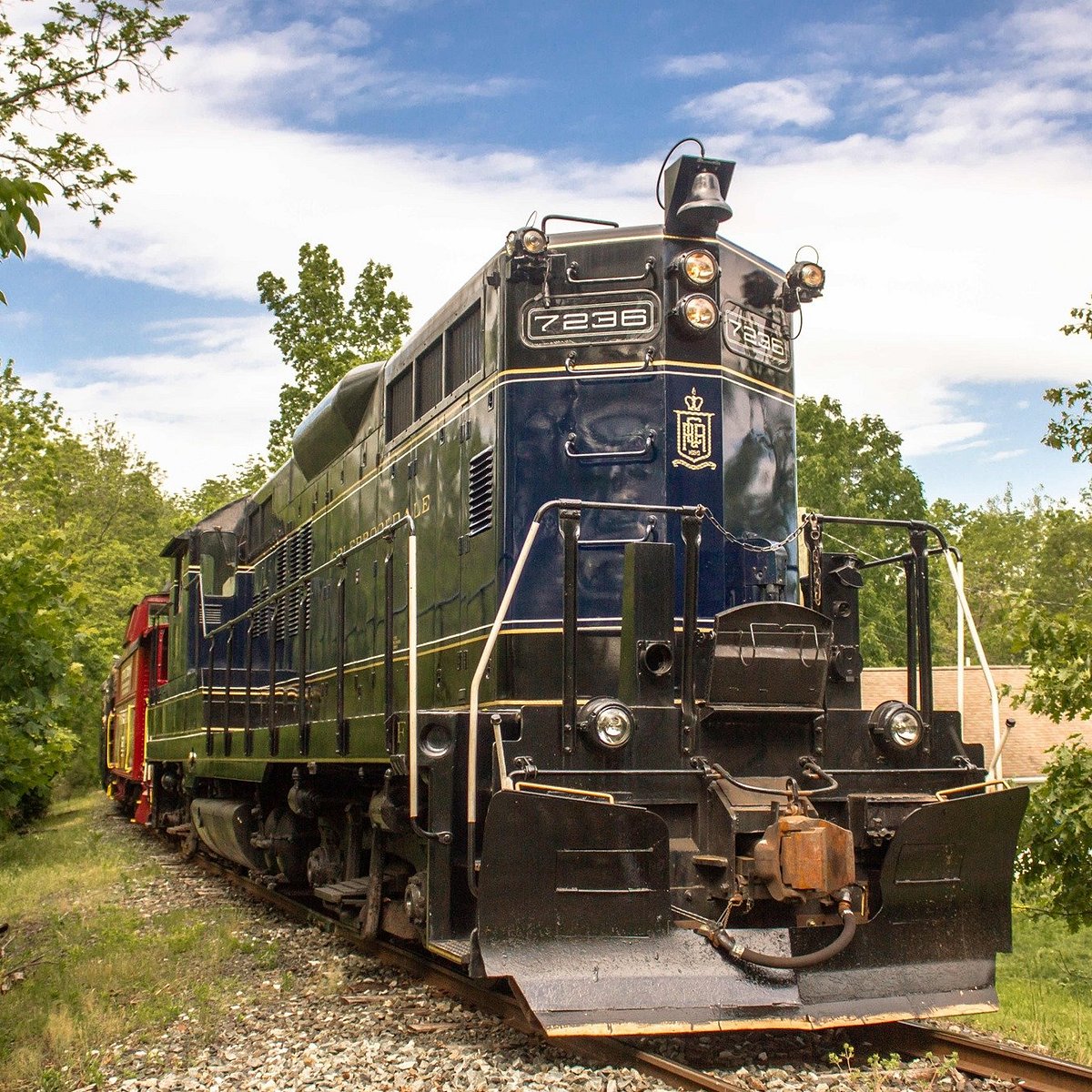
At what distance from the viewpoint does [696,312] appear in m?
6.03

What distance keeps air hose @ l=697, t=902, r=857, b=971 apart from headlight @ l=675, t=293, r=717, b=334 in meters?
2.87

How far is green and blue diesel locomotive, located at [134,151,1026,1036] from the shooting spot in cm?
471

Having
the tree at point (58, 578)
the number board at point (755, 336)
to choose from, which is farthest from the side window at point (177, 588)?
the number board at point (755, 336)

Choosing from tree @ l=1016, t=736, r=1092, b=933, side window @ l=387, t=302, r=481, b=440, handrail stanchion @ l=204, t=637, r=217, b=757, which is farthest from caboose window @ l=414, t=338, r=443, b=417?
tree @ l=1016, t=736, r=1092, b=933

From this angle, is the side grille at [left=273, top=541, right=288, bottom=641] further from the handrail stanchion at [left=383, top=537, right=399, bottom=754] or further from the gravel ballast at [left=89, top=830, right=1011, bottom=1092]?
the gravel ballast at [left=89, top=830, right=1011, bottom=1092]

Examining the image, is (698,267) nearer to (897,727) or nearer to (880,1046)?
(897,727)

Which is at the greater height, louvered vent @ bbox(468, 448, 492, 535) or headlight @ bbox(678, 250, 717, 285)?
headlight @ bbox(678, 250, 717, 285)

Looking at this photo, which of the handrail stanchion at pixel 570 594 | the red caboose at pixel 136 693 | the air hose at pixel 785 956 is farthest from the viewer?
the red caboose at pixel 136 693

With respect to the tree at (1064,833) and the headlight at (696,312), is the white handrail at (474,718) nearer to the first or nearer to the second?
the headlight at (696,312)

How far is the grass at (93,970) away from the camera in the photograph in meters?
5.41

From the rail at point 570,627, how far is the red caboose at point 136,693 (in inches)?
437

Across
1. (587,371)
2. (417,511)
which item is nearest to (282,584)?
(417,511)

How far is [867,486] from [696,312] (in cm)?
3382

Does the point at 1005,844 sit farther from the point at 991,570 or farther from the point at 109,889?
the point at 991,570
